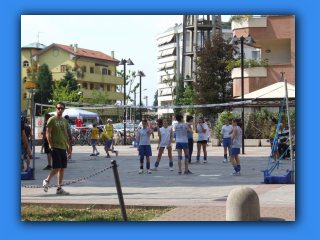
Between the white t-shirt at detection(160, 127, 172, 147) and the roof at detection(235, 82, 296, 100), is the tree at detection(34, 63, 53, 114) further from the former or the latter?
the white t-shirt at detection(160, 127, 172, 147)

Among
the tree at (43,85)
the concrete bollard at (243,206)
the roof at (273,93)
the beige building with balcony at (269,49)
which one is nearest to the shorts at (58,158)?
the concrete bollard at (243,206)

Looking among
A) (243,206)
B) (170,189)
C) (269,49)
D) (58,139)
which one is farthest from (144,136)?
(269,49)

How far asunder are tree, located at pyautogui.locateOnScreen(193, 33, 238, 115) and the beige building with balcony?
894 centimetres

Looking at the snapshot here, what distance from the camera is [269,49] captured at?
122ft

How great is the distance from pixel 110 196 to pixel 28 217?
2.53 m

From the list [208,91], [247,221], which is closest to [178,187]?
[247,221]

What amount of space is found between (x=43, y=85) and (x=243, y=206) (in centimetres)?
6481

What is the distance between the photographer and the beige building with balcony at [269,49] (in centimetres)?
3538

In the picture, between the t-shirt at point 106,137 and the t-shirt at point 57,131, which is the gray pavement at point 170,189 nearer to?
the t-shirt at point 57,131

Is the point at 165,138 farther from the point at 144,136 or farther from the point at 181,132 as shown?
the point at 181,132

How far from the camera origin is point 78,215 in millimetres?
9141

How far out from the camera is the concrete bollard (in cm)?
773

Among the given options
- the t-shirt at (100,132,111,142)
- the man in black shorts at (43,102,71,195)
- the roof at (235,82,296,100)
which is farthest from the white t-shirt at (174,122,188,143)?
the roof at (235,82,296,100)

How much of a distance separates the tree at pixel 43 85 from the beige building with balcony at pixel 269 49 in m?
37.8
